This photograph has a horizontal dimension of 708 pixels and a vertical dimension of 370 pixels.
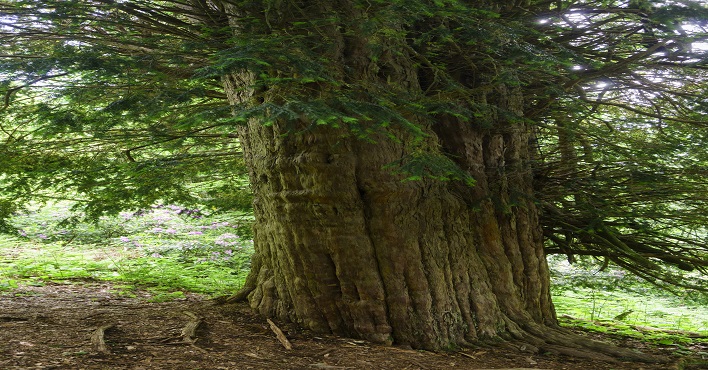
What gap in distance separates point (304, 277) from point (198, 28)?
2.23 m

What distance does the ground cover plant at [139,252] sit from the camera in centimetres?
879

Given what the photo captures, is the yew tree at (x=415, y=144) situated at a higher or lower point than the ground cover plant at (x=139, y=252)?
higher

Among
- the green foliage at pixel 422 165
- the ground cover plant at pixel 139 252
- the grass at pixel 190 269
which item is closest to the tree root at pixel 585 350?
the grass at pixel 190 269

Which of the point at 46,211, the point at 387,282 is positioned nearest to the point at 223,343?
the point at 387,282

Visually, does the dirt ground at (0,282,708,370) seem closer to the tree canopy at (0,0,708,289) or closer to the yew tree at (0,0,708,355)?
the yew tree at (0,0,708,355)

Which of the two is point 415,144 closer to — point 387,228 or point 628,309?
point 387,228

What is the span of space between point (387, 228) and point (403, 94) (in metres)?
1.30

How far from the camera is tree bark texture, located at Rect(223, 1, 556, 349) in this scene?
496cm

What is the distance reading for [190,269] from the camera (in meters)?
10.0

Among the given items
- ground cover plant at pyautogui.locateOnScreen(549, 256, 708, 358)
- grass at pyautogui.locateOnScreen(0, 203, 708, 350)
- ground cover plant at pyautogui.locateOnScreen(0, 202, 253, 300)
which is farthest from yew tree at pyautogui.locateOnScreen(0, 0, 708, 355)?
ground cover plant at pyautogui.locateOnScreen(0, 202, 253, 300)

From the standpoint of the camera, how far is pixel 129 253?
37.7 ft

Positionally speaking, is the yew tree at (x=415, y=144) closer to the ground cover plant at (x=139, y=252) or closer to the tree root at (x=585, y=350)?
the tree root at (x=585, y=350)

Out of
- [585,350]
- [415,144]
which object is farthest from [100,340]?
[585,350]

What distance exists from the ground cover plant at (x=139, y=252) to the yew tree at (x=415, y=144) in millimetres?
2621
